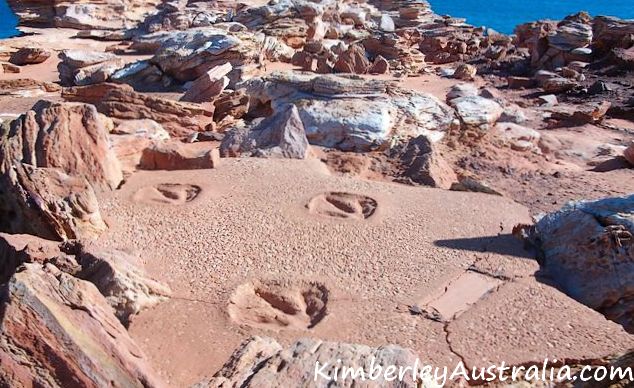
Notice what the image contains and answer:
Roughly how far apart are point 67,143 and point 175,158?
3.47 feet

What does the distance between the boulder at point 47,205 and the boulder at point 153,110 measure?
337cm

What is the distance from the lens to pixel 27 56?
45.4ft

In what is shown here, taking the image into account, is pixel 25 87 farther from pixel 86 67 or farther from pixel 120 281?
pixel 120 281

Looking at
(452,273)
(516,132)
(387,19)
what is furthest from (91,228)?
(387,19)

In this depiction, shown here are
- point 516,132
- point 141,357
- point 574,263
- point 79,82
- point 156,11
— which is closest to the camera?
point 141,357

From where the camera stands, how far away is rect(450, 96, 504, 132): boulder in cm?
814

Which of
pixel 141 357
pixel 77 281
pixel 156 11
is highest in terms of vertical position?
pixel 77 281

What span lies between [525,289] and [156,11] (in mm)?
18050

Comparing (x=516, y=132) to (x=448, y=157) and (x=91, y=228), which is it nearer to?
(x=448, y=157)

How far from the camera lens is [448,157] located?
24.4 ft

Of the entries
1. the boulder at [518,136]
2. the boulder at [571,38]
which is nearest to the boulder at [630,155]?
the boulder at [518,136]

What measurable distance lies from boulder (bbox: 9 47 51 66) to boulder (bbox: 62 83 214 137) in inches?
252

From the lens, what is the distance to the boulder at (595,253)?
411 cm

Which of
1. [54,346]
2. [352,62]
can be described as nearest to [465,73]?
[352,62]
